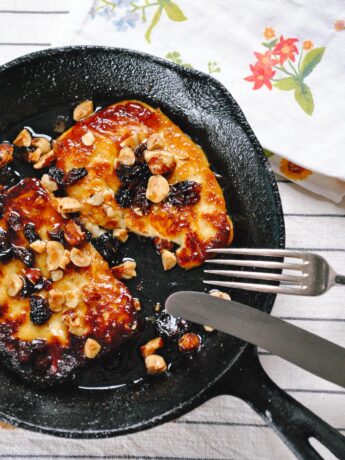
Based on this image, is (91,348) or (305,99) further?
(305,99)

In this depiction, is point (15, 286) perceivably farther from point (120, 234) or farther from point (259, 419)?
point (259, 419)

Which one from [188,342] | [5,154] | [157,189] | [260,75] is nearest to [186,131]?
[157,189]

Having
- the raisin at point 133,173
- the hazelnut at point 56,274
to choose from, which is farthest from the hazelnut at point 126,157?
the hazelnut at point 56,274

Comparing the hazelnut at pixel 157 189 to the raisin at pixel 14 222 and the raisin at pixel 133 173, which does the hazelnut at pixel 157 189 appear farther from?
the raisin at pixel 14 222

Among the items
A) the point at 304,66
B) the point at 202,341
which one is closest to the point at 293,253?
the point at 202,341

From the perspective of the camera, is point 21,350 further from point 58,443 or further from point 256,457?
point 256,457

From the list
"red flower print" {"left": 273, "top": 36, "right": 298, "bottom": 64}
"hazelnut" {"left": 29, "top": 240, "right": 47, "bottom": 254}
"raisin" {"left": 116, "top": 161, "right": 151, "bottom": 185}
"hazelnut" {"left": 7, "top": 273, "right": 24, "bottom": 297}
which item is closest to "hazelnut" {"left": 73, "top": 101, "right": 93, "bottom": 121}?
"raisin" {"left": 116, "top": 161, "right": 151, "bottom": 185}
